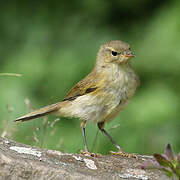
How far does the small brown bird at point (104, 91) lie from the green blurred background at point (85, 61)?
39cm

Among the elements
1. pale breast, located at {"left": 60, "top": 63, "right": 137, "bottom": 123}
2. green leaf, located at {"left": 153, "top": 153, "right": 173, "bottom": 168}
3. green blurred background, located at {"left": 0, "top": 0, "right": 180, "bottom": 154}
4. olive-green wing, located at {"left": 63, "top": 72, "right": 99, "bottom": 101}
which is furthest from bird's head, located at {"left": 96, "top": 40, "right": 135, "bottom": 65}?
green leaf, located at {"left": 153, "top": 153, "right": 173, "bottom": 168}

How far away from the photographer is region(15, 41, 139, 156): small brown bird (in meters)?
5.41

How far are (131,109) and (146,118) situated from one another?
0.99ft

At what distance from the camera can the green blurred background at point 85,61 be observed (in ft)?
22.0

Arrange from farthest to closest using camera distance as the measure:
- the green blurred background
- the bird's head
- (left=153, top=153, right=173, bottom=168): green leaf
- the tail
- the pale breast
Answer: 1. the green blurred background
2. the tail
3. the bird's head
4. the pale breast
5. (left=153, top=153, right=173, bottom=168): green leaf

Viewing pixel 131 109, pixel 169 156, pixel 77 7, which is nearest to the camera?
pixel 169 156

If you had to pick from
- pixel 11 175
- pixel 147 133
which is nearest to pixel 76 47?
pixel 147 133

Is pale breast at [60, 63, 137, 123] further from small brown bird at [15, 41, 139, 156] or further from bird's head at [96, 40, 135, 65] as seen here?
bird's head at [96, 40, 135, 65]

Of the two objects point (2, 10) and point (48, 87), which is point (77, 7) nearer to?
point (2, 10)

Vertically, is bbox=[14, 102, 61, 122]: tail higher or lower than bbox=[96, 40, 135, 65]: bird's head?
lower

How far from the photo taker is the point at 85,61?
8000mm

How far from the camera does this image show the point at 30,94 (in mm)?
7746

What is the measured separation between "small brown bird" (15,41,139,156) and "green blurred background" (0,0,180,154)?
1.30 ft

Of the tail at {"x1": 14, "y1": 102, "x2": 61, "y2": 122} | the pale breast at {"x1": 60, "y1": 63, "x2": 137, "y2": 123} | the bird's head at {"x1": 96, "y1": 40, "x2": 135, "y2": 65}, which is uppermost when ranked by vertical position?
the bird's head at {"x1": 96, "y1": 40, "x2": 135, "y2": 65}
